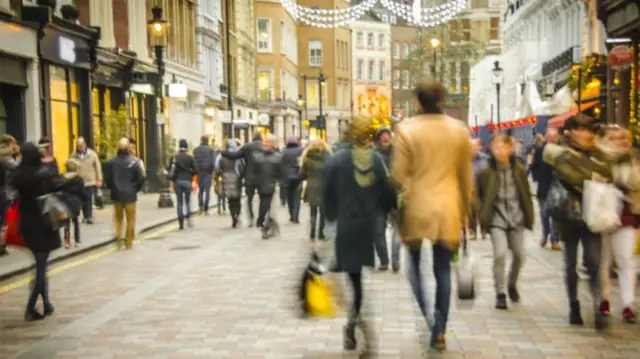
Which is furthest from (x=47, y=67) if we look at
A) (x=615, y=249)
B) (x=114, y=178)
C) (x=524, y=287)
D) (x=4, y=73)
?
(x=615, y=249)

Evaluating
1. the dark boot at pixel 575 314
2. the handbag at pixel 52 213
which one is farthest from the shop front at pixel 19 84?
the dark boot at pixel 575 314

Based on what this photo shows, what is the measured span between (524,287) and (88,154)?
11626mm

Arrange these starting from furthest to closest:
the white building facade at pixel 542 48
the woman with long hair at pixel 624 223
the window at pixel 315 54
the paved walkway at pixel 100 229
Answer: the window at pixel 315 54
the white building facade at pixel 542 48
the paved walkway at pixel 100 229
the woman with long hair at pixel 624 223

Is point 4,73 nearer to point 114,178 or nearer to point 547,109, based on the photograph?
point 114,178

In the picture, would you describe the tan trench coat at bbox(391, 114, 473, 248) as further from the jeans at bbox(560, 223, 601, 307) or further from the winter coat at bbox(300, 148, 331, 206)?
the winter coat at bbox(300, 148, 331, 206)

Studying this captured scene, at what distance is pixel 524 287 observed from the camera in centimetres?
1185

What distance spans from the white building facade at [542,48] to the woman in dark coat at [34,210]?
26.6 m

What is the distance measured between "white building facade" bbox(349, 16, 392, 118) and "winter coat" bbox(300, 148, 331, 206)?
9183 cm

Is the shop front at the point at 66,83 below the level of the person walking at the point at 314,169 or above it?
above

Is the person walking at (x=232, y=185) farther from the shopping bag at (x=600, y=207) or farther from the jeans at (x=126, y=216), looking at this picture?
the shopping bag at (x=600, y=207)

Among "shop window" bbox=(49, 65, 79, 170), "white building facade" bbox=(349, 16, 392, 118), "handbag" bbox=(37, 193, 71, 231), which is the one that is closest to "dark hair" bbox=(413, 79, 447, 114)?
"handbag" bbox=(37, 193, 71, 231)

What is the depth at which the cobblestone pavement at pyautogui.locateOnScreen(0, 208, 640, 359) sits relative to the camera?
8.30m

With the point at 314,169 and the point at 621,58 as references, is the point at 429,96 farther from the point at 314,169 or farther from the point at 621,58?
the point at 621,58

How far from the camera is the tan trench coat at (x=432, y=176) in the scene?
754 centimetres
